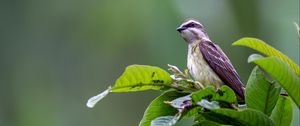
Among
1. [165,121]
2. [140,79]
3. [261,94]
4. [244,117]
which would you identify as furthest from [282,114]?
[140,79]

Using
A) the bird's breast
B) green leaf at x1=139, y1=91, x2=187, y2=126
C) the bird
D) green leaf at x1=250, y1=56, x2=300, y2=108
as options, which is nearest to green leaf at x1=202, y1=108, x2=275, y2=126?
green leaf at x1=250, y1=56, x2=300, y2=108

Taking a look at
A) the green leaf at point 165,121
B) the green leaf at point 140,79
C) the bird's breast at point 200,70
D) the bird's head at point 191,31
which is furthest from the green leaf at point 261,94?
the bird's head at point 191,31

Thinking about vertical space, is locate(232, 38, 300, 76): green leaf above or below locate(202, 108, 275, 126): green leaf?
above

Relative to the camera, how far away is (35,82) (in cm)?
1249

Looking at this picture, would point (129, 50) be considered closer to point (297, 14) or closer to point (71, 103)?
point (71, 103)

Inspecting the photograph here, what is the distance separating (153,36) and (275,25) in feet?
5.65

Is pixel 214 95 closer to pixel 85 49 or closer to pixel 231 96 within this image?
pixel 231 96

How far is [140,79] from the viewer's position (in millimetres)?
3615

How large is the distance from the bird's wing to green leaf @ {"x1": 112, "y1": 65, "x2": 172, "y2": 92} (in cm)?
146

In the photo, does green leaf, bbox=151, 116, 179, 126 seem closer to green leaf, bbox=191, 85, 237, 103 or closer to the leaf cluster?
the leaf cluster

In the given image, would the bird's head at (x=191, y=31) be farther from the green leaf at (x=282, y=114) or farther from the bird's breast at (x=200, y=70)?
the green leaf at (x=282, y=114)

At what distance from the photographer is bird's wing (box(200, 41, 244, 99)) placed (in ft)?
17.2

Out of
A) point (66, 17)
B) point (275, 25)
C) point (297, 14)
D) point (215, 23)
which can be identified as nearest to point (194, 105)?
point (297, 14)

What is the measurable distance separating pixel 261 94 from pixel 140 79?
0.60m
